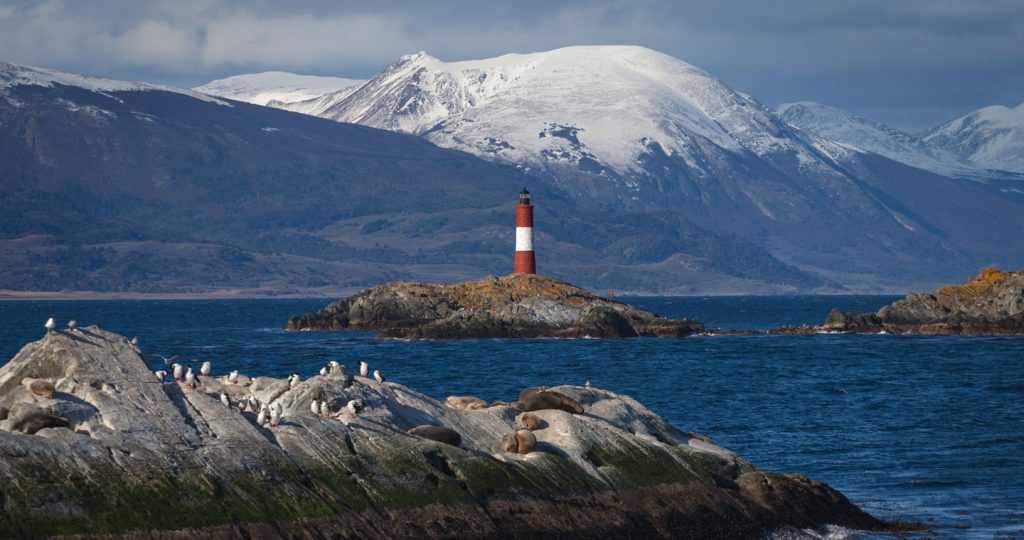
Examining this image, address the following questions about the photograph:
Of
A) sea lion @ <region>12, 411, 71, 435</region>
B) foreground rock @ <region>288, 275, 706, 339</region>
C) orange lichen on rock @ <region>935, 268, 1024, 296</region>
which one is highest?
sea lion @ <region>12, 411, 71, 435</region>

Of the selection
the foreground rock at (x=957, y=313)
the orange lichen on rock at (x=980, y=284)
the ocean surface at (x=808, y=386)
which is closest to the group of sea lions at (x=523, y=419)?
the ocean surface at (x=808, y=386)

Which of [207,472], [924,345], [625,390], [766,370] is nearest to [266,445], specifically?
[207,472]

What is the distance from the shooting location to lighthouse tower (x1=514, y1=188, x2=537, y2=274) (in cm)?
11306

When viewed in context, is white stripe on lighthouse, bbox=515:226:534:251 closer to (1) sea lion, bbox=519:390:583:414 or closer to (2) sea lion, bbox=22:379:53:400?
(1) sea lion, bbox=519:390:583:414

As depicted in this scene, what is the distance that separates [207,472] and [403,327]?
88636mm

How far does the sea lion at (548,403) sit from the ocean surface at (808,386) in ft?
22.4

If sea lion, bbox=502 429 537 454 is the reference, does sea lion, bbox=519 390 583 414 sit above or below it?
above

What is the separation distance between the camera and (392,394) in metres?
32.0

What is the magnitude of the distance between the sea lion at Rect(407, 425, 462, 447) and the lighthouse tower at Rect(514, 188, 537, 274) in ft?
258

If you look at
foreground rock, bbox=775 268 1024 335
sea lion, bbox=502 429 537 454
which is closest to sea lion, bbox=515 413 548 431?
sea lion, bbox=502 429 537 454

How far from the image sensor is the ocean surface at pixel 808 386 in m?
39.2

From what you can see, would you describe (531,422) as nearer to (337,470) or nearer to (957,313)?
(337,470)

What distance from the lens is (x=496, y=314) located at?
362 feet

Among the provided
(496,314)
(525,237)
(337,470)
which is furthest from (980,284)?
(337,470)
